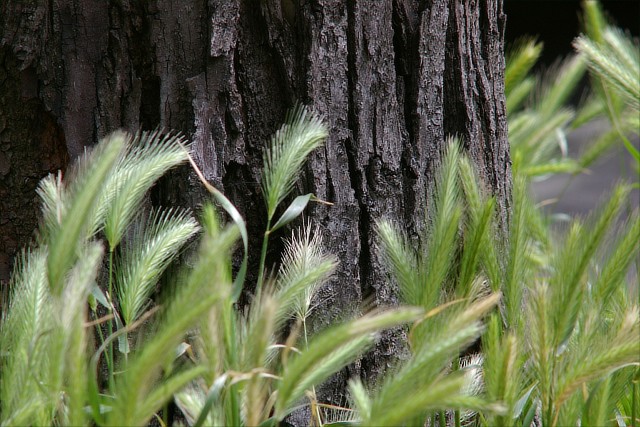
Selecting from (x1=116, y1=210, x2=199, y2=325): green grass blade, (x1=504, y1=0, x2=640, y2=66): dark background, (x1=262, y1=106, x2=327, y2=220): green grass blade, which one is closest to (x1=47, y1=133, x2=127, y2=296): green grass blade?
(x1=116, y1=210, x2=199, y2=325): green grass blade

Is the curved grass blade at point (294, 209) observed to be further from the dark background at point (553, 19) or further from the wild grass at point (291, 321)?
the dark background at point (553, 19)

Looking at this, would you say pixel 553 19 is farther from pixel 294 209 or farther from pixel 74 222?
pixel 74 222

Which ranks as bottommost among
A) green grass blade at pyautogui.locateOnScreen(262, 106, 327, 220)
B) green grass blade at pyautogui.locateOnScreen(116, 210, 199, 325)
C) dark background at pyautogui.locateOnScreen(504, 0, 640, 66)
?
dark background at pyautogui.locateOnScreen(504, 0, 640, 66)

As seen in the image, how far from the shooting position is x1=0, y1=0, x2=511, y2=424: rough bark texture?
1.11 meters

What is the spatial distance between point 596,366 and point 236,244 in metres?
0.56

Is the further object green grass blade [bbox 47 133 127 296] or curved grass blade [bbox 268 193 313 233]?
curved grass blade [bbox 268 193 313 233]

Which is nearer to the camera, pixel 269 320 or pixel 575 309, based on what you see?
pixel 269 320

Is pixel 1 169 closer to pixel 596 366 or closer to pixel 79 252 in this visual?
pixel 79 252

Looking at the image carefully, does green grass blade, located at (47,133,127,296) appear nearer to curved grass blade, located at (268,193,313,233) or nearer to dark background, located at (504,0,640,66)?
curved grass blade, located at (268,193,313,233)

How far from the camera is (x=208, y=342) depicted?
75 cm

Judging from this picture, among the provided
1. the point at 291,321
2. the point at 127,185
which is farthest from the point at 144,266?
the point at 291,321

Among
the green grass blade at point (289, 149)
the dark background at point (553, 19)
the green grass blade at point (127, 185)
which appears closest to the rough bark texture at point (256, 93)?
the green grass blade at point (289, 149)

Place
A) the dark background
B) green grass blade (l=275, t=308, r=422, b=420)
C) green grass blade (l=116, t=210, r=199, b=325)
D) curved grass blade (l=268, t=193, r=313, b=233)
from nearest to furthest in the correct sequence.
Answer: green grass blade (l=275, t=308, r=422, b=420), green grass blade (l=116, t=210, r=199, b=325), curved grass blade (l=268, t=193, r=313, b=233), the dark background

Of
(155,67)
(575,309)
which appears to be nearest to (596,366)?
(575,309)
